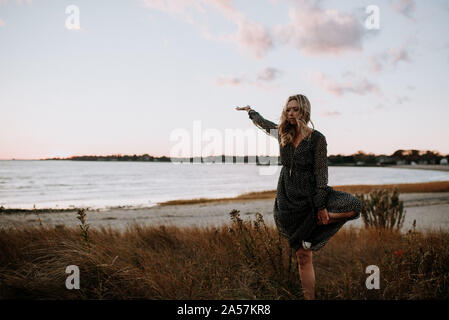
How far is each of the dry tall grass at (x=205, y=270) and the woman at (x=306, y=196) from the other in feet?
1.58

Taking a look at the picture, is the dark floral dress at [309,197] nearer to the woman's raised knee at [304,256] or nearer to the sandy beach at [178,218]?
the woman's raised knee at [304,256]

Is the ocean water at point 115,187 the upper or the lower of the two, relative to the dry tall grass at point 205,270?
lower

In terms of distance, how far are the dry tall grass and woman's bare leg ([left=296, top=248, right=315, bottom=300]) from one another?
0.77ft

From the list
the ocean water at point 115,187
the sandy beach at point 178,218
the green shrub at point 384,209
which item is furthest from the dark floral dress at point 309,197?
the ocean water at point 115,187

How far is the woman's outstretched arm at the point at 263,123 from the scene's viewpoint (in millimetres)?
3652

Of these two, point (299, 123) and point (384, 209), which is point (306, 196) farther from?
point (384, 209)

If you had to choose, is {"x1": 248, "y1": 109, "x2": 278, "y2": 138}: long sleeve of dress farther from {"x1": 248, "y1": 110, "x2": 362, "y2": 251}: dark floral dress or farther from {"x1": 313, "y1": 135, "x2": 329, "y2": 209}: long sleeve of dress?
{"x1": 313, "y1": 135, "x2": 329, "y2": 209}: long sleeve of dress

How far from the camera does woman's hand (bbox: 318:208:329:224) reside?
2891 millimetres

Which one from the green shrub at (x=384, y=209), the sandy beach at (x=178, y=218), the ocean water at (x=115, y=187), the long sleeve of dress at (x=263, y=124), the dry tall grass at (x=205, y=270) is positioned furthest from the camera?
the ocean water at (x=115, y=187)

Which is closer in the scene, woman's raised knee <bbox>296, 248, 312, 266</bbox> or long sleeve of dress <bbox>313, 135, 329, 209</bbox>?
long sleeve of dress <bbox>313, 135, 329, 209</bbox>

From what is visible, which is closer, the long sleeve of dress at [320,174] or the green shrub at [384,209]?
the long sleeve of dress at [320,174]

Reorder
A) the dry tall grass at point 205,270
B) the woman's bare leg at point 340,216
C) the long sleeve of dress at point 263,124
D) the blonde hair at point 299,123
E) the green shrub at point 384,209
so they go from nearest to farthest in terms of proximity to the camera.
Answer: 1. the woman's bare leg at point 340,216
2. the blonde hair at point 299,123
3. the dry tall grass at point 205,270
4. the long sleeve of dress at point 263,124
5. the green shrub at point 384,209

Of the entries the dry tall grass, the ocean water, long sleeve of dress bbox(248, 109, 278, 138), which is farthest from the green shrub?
the ocean water
